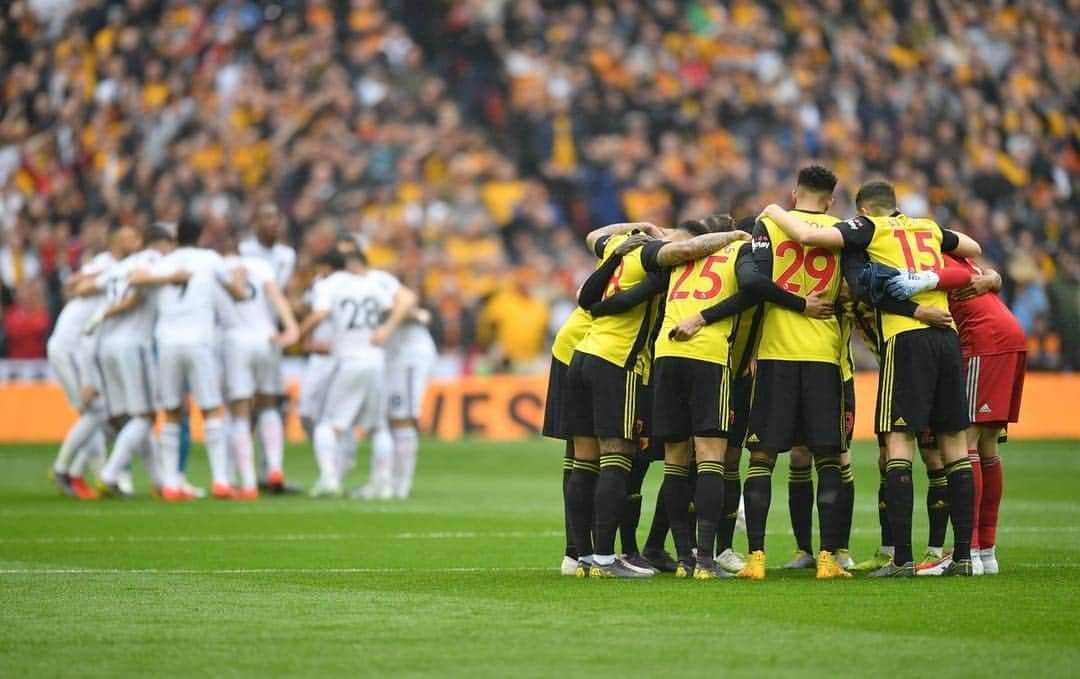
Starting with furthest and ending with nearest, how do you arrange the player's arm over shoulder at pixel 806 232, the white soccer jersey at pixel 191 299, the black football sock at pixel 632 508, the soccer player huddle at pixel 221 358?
the soccer player huddle at pixel 221 358, the white soccer jersey at pixel 191 299, the black football sock at pixel 632 508, the player's arm over shoulder at pixel 806 232

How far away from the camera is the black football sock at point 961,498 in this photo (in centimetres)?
992

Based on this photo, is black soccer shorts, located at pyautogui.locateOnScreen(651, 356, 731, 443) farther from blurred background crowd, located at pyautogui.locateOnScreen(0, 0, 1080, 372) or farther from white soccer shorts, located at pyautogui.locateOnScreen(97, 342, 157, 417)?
blurred background crowd, located at pyautogui.locateOnScreen(0, 0, 1080, 372)

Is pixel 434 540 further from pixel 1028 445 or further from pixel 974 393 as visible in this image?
pixel 1028 445

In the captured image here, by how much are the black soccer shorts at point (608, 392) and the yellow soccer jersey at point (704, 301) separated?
0.32 metres

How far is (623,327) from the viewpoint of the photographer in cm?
1025

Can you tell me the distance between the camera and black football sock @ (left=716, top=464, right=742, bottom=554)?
10500mm

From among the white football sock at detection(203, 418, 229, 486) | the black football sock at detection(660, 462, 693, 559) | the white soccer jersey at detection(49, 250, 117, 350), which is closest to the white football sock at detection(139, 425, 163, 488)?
the white football sock at detection(203, 418, 229, 486)

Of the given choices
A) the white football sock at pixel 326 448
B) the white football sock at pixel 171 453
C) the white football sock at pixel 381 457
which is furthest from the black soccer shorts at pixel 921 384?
the white football sock at pixel 171 453

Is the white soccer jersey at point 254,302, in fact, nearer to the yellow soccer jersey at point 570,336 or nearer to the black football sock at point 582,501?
the yellow soccer jersey at point 570,336

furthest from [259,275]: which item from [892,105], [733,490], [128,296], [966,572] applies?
[892,105]

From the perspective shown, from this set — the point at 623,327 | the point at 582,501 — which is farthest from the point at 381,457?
the point at 623,327

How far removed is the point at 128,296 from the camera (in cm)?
1706

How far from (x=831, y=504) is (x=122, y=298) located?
928 cm

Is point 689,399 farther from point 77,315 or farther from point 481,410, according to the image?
point 481,410
